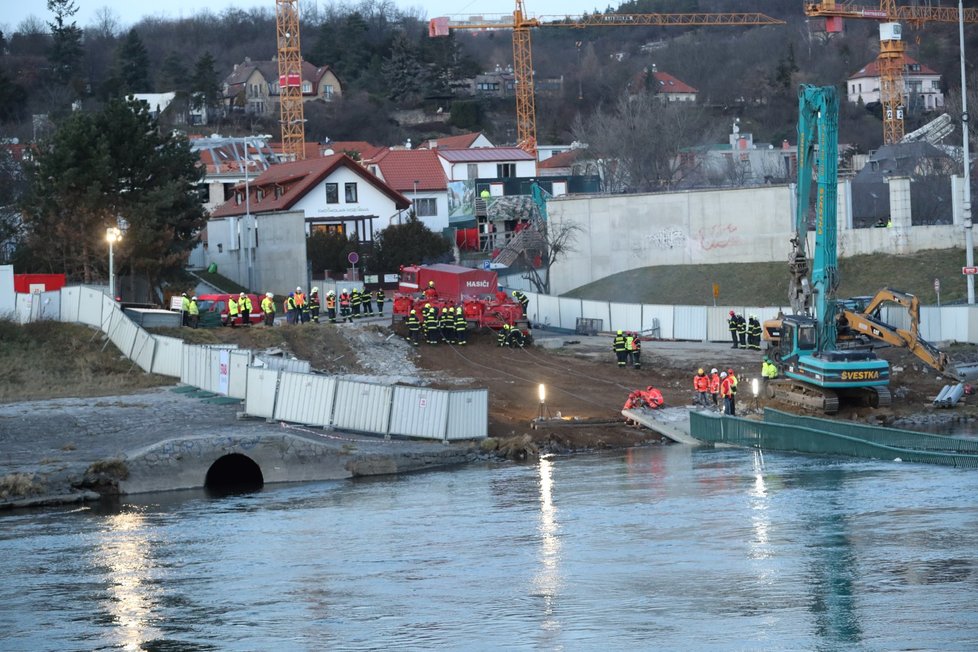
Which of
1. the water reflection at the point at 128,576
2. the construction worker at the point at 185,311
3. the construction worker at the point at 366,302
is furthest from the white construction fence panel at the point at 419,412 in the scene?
the construction worker at the point at 366,302

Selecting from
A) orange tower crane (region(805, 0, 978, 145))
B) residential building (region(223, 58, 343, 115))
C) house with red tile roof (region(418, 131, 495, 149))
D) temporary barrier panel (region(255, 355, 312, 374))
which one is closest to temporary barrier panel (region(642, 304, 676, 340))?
temporary barrier panel (region(255, 355, 312, 374))

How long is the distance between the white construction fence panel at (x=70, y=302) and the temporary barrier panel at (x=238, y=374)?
1365cm

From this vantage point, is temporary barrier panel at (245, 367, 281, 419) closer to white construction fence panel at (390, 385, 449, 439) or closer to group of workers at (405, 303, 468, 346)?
white construction fence panel at (390, 385, 449, 439)

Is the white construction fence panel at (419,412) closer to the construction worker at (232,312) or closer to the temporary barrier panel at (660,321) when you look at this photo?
the construction worker at (232,312)

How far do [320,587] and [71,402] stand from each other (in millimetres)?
19834

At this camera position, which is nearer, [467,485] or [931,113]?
[467,485]

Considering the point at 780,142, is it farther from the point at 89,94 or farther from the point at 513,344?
the point at 513,344

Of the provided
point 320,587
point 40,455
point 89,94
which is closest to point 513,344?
point 40,455

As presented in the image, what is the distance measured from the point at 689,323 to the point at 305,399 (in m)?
23.5

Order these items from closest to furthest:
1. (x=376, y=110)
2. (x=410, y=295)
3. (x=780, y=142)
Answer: (x=410, y=295) → (x=780, y=142) → (x=376, y=110)

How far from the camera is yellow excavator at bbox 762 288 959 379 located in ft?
143

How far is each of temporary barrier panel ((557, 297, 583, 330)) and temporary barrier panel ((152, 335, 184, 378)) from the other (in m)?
20.9

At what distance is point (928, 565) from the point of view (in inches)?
884

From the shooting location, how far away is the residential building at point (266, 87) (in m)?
156
